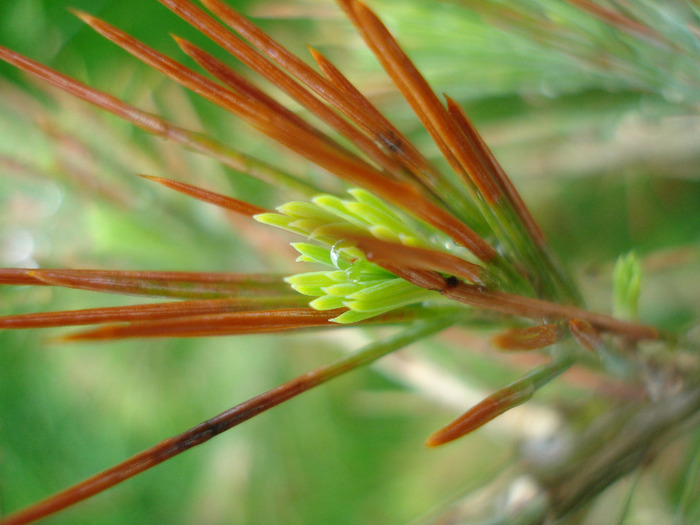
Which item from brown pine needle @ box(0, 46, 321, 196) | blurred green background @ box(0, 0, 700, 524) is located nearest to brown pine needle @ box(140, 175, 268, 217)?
brown pine needle @ box(0, 46, 321, 196)

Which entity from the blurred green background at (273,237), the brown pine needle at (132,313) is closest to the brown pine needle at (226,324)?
the brown pine needle at (132,313)

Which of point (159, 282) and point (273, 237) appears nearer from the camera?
point (159, 282)

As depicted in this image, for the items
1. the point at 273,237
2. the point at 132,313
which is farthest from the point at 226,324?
the point at 273,237

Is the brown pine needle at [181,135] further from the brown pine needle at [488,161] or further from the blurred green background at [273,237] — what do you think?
the blurred green background at [273,237]

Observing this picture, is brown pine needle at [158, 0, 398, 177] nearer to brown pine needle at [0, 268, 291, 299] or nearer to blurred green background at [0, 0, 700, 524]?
brown pine needle at [0, 268, 291, 299]

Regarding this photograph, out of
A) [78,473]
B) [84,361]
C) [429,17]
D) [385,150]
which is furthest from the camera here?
[84,361]

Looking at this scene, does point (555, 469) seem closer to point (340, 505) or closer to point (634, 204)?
point (634, 204)

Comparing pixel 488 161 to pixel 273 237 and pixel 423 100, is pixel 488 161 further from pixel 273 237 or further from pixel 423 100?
pixel 273 237

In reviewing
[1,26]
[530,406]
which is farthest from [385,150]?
[1,26]
